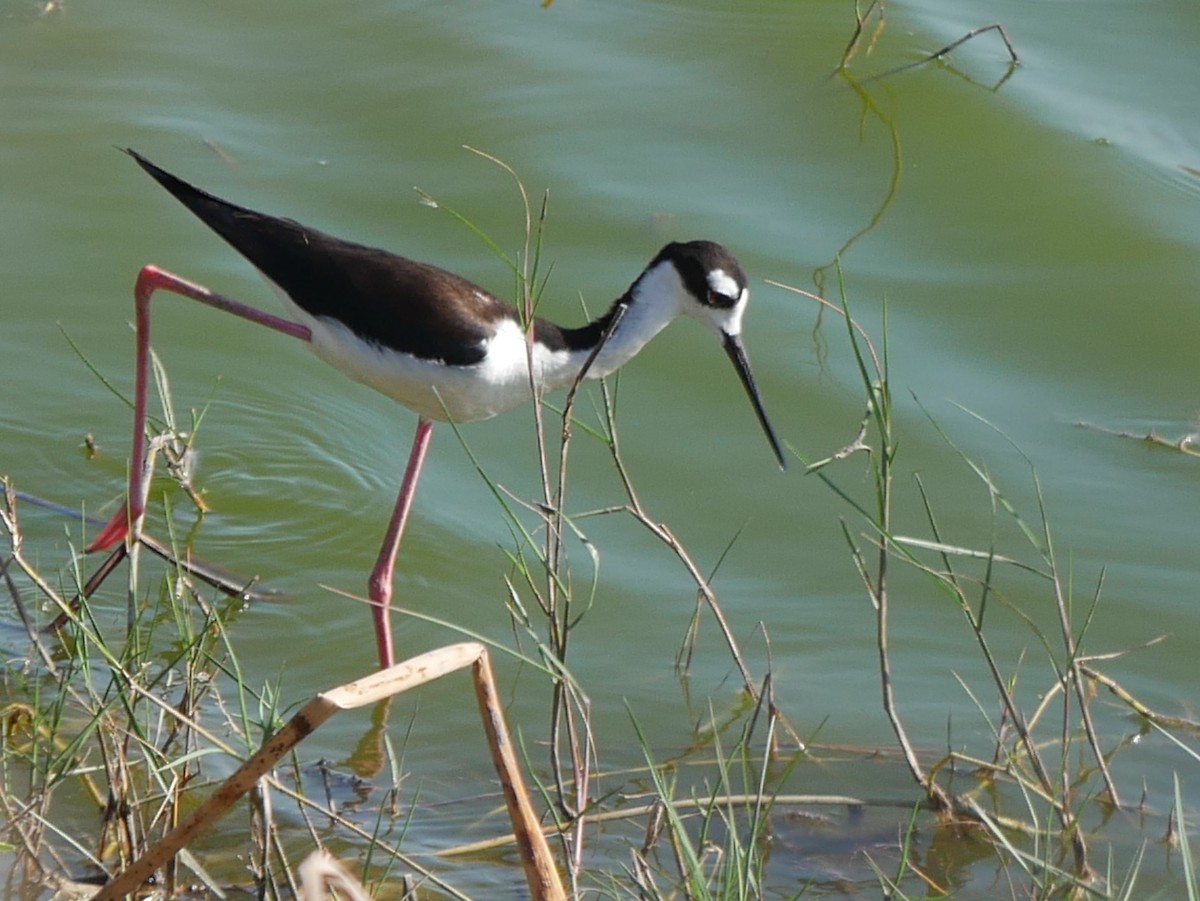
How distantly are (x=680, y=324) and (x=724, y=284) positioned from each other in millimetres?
1513

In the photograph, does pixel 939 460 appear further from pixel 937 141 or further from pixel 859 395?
pixel 937 141

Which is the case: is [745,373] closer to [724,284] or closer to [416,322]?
[724,284]

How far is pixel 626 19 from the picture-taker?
862cm

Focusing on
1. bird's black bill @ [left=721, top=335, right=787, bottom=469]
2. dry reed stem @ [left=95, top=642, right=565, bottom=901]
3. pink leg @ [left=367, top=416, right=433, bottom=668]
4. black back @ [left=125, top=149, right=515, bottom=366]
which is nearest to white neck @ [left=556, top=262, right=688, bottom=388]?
bird's black bill @ [left=721, top=335, right=787, bottom=469]

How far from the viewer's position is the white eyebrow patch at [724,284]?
5.12 m

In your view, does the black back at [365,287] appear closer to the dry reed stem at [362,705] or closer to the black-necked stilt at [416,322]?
the black-necked stilt at [416,322]

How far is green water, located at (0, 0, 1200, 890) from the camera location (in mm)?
5055

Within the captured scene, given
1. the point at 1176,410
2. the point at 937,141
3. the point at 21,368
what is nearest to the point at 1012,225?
the point at 937,141

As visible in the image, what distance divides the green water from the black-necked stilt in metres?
0.52

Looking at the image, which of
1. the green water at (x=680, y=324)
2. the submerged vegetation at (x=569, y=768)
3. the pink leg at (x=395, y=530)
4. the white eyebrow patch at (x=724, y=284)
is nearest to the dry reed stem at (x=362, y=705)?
the submerged vegetation at (x=569, y=768)

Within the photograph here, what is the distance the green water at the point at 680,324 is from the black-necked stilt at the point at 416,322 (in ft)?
1.70

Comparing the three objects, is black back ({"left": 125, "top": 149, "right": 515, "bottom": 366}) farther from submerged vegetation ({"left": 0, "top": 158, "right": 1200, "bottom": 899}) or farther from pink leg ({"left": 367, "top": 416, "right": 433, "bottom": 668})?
submerged vegetation ({"left": 0, "top": 158, "right": 1200, "bottom": 899})

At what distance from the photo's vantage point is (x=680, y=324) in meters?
6.66

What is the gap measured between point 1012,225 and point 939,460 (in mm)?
1791
